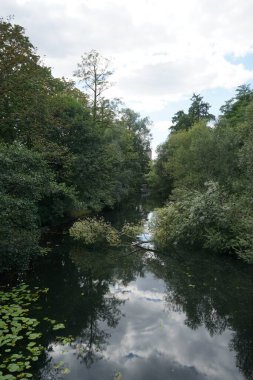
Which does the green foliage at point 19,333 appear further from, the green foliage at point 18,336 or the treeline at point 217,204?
the treeline at point 217,204

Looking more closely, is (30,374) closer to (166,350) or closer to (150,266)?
(166,350)

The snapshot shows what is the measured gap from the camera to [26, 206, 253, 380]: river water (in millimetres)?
7500

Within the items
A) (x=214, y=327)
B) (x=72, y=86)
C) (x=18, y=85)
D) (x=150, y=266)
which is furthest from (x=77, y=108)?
(x=214, y=327)

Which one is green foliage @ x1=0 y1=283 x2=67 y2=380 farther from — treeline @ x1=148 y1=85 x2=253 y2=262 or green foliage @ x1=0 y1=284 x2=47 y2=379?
treeline @ x1=148 y1=85 x2=253 y2=262

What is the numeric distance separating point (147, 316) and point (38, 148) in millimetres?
11367

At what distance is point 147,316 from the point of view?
10312mm

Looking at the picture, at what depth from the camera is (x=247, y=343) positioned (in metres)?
8.51

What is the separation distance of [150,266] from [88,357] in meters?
7.68

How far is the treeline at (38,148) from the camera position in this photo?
11.2m

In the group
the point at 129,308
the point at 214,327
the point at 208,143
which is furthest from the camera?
the point at 208,143

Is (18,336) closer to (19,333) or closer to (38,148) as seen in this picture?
(19,333)

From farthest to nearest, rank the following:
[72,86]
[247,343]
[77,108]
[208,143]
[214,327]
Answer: [72,86] < [208,143] < [77,108] < [214,327] < [247,343]

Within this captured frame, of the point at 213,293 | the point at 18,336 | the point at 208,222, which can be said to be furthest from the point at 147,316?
the point at 208,222

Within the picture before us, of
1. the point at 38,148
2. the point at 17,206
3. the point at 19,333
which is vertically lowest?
the point at 19,333
